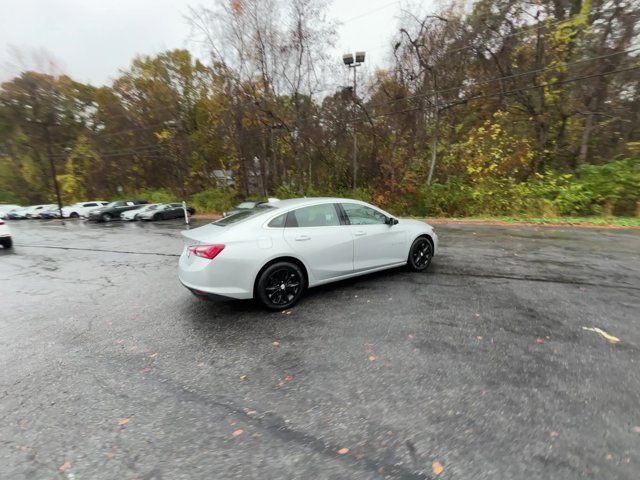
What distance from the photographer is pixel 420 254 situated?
232 inches

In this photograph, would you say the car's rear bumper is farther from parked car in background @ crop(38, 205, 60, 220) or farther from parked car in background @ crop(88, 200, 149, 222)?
parked car in background @ crop(38, 205, 60, 220)

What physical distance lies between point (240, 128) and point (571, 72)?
67.4 feet

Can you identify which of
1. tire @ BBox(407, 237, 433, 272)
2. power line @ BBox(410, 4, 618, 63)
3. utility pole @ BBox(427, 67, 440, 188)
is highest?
power line @ BBox(410, 4, 618, 63)

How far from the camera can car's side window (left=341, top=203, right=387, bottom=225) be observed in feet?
16.6

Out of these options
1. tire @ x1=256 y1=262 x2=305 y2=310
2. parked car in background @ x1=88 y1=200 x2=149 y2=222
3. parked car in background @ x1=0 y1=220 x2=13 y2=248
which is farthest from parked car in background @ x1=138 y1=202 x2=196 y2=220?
tire @ x1=256 y1=262 x2=305 y2=310

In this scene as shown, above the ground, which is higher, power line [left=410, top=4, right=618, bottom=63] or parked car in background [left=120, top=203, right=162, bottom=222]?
power line [left=410, top=4, right=618, bottom=63]

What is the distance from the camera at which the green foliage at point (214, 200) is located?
88.9 feet

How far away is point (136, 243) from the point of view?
37.2 feet

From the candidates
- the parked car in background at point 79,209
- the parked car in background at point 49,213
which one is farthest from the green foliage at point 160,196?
the parked car in background at point 49,213

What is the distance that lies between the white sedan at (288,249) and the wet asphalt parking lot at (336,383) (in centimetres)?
38

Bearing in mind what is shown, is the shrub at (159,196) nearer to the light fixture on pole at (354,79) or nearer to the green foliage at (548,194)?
the light fixture on pole at (354,79)

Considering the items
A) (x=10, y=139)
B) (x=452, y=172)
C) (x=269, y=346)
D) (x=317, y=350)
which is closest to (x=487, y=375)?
(x=317, y=350)

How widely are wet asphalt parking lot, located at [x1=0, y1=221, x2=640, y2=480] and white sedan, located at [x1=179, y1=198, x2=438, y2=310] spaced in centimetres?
38

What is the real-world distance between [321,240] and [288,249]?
0.53 meters
